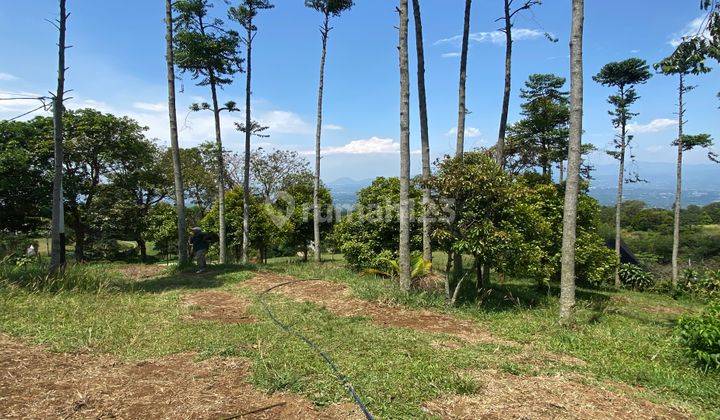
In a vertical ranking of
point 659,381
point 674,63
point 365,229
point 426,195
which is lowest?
point 659,381

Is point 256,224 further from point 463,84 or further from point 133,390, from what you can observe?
point 133,390

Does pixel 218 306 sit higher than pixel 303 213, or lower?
lower

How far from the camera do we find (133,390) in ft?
13.0

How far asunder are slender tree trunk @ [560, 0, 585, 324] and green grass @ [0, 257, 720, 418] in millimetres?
654

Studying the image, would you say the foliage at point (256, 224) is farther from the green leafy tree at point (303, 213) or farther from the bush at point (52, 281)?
the bush at point (52, 281)

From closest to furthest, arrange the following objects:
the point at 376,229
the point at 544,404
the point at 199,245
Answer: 1. the point at 544,404
2. the point at 199,245
3. the point at 376,229

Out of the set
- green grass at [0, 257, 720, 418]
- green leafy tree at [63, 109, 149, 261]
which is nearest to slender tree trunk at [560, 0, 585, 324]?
green grass at [0, 257, 720, 418]

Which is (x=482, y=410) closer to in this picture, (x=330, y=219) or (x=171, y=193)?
(x=330, y=219)

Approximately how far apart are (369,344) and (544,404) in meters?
2.35

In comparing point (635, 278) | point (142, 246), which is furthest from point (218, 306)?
point (142, 246)

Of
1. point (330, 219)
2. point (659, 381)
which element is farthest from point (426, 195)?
point (330, 219)

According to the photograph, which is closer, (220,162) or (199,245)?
(199,245)

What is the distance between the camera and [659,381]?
14.4ft

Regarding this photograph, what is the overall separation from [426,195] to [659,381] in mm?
5505
